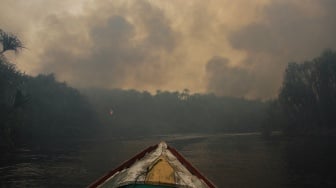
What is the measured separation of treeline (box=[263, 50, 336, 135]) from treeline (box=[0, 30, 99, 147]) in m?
67.6

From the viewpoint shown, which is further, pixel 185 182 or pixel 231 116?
pixel 231 116

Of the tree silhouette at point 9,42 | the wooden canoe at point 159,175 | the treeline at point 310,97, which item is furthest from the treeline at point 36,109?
the treeline at point 310,97

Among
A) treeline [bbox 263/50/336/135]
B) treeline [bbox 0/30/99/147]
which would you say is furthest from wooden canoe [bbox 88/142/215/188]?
treeline [bbox 263/50/336/135]

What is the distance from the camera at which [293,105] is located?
306ft

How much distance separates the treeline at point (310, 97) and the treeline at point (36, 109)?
67.6m

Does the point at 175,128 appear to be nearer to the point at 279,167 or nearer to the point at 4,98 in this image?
the point at 4,98

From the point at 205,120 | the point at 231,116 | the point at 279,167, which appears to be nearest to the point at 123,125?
the point at 205,120

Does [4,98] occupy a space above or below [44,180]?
above

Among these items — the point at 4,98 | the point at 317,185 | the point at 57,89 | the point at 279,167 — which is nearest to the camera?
the point at 317,185

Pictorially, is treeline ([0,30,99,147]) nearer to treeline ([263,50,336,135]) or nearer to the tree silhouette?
the tree silhouette

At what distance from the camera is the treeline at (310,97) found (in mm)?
88750

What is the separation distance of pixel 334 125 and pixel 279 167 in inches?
2593

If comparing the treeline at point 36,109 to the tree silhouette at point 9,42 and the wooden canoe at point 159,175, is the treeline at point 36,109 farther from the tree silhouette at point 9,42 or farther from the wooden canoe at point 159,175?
the wooden canoe at point 159,175

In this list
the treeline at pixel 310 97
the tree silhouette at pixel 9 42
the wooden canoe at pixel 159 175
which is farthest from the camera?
the treeline at pixel 310 97
